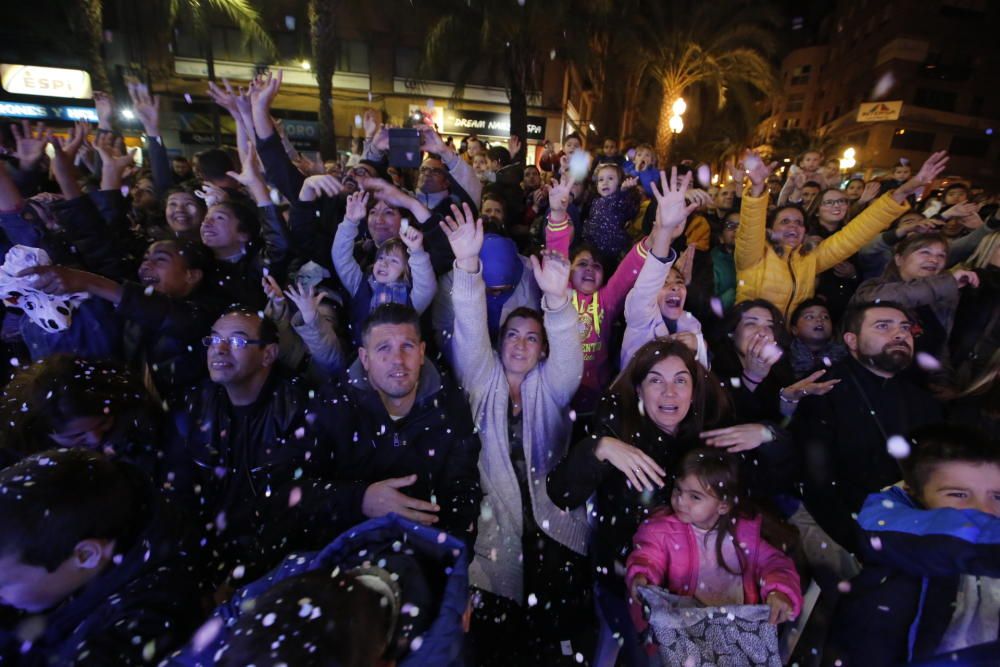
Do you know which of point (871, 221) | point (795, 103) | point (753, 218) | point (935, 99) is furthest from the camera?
point (795, 103)

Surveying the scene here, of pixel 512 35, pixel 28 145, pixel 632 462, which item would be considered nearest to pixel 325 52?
pixel 512 35

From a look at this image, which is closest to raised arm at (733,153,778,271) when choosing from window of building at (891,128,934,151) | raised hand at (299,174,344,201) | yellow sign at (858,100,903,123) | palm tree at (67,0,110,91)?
raised hand at (299,174,344,201)

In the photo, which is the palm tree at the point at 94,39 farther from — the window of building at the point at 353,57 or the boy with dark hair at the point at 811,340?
the boy with dark hair at the point at 811,340

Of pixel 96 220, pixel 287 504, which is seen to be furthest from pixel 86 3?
pixel 287 504

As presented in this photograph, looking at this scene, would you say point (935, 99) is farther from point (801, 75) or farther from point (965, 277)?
point (965, 277)

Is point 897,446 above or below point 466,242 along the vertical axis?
below

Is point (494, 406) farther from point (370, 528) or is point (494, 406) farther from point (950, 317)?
point (950, 317)

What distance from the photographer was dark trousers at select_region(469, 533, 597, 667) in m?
2.79

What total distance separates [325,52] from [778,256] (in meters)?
13.1

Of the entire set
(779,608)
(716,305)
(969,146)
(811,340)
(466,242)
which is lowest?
(779,608)

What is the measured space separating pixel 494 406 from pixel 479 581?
1.00 meters

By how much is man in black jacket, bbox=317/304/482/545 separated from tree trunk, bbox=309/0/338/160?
12338 mm

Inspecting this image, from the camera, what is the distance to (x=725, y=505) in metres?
2.19

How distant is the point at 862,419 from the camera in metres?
2.67
